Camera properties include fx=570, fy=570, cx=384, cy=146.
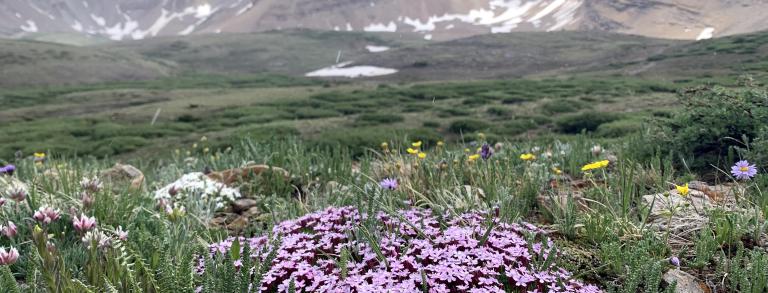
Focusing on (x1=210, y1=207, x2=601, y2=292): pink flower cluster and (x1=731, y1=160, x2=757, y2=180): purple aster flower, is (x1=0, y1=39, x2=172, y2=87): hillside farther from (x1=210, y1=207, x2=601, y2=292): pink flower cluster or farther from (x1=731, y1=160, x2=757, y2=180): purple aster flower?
(x1=731, y1=160, x2=757, y2=180): purple aster flower

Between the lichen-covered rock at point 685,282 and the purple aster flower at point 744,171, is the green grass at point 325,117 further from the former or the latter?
the lichen-covered rock at point 685,282

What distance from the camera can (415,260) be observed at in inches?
137

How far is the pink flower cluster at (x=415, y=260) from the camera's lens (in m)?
3.20

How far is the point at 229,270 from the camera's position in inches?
115

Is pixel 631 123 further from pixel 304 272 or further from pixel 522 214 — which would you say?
pixel 304 272

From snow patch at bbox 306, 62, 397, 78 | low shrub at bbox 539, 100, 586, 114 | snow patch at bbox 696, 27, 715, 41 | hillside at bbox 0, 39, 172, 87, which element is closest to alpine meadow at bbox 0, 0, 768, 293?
low shrub at bbox 539, 100, 586, 114

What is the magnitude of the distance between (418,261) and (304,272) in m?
0.71

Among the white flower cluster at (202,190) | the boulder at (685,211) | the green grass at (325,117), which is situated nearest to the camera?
the boulder at (685,211)

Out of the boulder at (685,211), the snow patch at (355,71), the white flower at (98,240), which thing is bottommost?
the snow patch at (355,71)

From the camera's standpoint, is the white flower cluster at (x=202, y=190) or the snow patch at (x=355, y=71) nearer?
the white flower cluster at (x=202, y=190)

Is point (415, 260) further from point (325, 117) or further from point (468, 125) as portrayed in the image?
point (325, 117)

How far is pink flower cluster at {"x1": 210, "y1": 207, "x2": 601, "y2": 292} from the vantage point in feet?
10.5

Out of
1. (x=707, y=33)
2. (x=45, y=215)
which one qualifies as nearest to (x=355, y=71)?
(x=45, y=215)

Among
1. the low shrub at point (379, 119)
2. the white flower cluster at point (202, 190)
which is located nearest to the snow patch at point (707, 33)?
the low shrub at point (379, 119)
